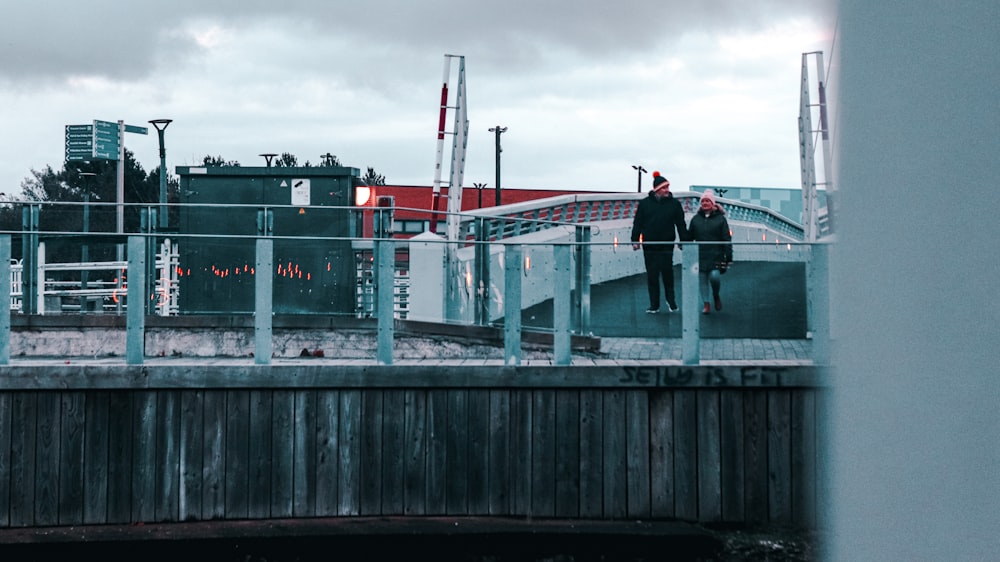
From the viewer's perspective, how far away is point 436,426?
28.6ft

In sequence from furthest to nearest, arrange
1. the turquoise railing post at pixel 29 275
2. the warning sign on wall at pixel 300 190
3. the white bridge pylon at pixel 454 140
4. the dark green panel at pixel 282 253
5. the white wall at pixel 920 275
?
the warning sign on wall at pixel 300 190 < the white bridge pylon at pixel 454 140 < the turquoise railing post at pixel 29 275 < the dark green panel at pixel 282 253 < the white wall at pixel 920 275

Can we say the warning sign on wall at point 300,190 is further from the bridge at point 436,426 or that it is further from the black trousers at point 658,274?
the black trousers at point 658,274

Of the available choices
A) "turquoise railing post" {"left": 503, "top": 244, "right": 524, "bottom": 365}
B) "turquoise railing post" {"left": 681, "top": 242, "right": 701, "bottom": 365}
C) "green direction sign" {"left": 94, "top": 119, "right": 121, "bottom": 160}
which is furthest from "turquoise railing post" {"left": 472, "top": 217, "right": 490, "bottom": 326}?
"green direction sign" {"left": 94, "top": 119, "right": 121, "bottom": 160}

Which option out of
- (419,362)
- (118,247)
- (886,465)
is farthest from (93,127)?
(886,465)

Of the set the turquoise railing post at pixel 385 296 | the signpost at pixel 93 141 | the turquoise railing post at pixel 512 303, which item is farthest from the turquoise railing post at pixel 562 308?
the signpost at pixel 93 141

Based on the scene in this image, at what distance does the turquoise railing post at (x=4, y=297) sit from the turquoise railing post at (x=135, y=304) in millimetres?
838

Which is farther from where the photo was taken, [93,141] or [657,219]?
[93,141]

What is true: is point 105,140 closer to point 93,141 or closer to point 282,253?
point 93,141

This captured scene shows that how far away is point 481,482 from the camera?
8703 mm

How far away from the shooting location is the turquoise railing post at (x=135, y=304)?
868cm

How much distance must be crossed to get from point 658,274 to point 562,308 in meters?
0.81

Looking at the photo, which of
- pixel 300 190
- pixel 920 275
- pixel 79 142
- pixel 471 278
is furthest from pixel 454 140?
pixel 79 142

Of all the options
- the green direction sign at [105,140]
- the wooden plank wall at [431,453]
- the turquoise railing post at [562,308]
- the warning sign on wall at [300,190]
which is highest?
the green direction sign at [105,140]

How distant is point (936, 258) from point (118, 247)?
10.3 m
